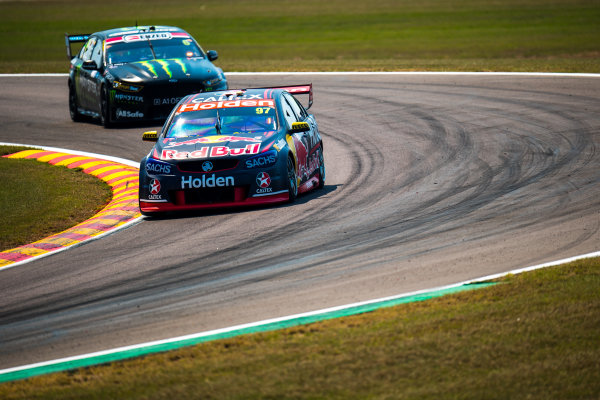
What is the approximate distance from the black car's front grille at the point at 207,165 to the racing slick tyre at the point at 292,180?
0.63 meters

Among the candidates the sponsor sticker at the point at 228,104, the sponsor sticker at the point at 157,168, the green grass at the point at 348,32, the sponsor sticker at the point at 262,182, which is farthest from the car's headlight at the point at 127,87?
the green grass at the point at 348,32

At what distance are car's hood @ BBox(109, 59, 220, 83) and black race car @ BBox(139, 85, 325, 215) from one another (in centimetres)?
501

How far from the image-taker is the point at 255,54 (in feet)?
108

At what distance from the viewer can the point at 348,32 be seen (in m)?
38.7

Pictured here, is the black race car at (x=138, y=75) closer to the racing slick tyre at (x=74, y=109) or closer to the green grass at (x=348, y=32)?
the racing slick tyre at (x=74, y=109)

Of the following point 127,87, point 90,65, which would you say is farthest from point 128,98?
point 90,65

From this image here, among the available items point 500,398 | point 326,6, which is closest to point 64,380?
point 500,398

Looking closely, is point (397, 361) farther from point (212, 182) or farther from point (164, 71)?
point (164, 71)

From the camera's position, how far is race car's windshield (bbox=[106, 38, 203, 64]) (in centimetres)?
1709

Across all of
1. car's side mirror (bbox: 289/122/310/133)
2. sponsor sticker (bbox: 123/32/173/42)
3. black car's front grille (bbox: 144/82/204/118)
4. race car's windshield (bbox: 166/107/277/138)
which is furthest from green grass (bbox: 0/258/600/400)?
→ sponsor sticker (bbox: 123/32/173/42)

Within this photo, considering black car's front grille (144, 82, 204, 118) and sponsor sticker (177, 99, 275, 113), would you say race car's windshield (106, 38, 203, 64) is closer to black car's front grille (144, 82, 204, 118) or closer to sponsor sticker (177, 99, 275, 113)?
black car's front grille (144, 82, 204, 118)

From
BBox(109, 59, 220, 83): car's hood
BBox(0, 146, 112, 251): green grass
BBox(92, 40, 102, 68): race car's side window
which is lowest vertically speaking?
BBox(0, 146, 112, 251): green grass

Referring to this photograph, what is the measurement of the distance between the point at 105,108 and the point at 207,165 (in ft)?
23.7

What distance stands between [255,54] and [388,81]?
12.7 metres
